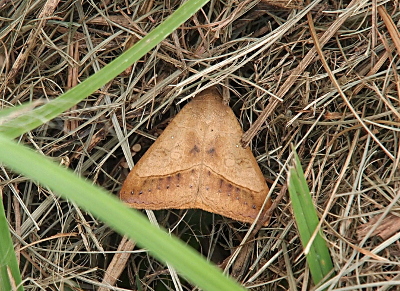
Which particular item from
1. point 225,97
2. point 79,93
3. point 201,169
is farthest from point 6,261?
point 225,97

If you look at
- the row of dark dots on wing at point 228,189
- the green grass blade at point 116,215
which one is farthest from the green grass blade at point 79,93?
the row of dark dots on wing at point 228,189

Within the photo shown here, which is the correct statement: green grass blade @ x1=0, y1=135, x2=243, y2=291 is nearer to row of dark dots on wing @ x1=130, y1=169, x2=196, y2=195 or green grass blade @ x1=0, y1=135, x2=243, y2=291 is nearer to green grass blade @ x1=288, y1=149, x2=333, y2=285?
green grass blade @ x1=288, y1=149, x2=333, y2=285

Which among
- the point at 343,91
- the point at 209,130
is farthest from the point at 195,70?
the point at 343,91

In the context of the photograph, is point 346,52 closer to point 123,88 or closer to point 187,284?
point 123,88

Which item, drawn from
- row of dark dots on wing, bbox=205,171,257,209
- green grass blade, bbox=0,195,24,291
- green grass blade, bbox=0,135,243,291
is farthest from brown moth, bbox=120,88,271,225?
green grass blade, bbox=0,135,243,291

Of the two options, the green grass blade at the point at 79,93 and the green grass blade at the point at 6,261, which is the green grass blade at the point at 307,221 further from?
the green grass blade at the point at 6,261
